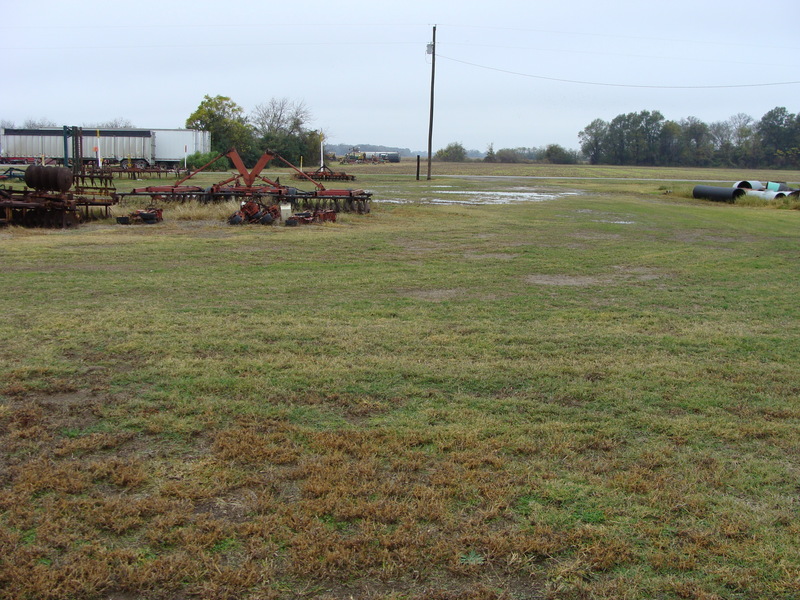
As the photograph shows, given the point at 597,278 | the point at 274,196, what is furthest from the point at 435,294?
the point at 274,196

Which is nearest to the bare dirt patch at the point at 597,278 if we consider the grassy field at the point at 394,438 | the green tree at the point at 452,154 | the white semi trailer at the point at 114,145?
the grassy field at the point at 394,438

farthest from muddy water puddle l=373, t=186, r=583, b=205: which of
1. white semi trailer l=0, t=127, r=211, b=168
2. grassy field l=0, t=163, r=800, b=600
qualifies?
white semi trailer l=0, t=127, r=211, b=168

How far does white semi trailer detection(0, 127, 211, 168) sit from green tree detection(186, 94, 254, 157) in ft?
39.1

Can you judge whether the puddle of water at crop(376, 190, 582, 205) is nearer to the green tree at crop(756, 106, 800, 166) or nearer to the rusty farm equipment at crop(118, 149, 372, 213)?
the rusty farm equipment at crop(118, 149, 372, 213)

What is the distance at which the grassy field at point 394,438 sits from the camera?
285 centimetres

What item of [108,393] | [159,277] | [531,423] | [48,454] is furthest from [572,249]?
[48,454]

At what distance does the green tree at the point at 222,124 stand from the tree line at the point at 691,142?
5649cm

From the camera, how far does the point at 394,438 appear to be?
4.09 metres

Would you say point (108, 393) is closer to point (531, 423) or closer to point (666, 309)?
point (531, 423)

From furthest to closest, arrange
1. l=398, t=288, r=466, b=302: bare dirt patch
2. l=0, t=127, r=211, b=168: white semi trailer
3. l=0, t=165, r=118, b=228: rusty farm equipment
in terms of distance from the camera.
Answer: l=0, t=127, r=211, b=168: white semi trailer < l=0, t=165, r=118, b=228: rusty farm equipment < l=398, t=288, r=466, b=302: bare dirt patch

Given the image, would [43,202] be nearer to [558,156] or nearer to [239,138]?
[239,138]

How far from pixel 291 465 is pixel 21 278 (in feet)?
21.8

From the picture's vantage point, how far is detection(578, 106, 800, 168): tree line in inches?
3588

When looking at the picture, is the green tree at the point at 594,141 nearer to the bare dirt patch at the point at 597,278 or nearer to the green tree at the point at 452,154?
the green tree at the point at 452,154
